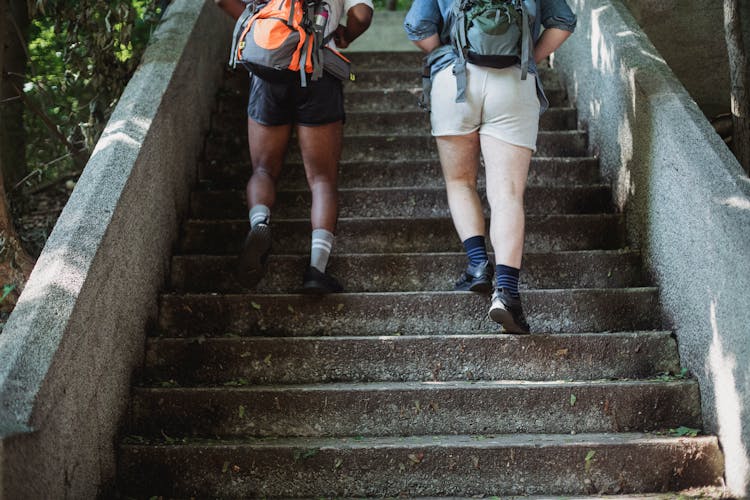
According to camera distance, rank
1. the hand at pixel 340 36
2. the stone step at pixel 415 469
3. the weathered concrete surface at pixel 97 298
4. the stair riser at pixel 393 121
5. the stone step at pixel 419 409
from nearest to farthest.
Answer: the weathered concrete surface at pixel 97 298 → the stone step at pixel 415 469 → the stone step at pixel 419 409 → the hand at pixel 340 36 → the stair riser at pixel 393 121

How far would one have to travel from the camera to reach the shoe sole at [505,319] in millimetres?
3561

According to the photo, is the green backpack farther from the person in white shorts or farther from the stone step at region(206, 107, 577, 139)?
the stone step at region(206, 107, 577, 139)

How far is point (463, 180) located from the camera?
3961 mm

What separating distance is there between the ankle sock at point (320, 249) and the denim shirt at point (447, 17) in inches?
36.4

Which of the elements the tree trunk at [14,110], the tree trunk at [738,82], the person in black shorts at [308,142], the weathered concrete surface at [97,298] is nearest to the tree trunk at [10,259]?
the weathered concrete surface at [97,298]

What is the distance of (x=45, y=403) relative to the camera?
273 cm

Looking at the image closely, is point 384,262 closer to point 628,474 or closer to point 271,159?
point 271,159

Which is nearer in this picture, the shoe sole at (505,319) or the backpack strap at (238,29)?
the shoe sole at (505,319)

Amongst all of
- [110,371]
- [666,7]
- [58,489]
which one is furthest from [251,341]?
[666,7]

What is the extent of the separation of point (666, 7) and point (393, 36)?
9.68 ft

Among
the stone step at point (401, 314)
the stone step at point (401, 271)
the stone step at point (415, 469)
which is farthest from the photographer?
the stone step at point (401, 271)

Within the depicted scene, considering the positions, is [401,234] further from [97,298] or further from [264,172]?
[97,298]

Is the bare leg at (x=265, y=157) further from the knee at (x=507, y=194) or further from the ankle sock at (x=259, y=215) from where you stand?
the knee at (x=507, y=194)

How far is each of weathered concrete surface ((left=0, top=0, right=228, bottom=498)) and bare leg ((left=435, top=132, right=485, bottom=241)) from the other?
4.70ft
